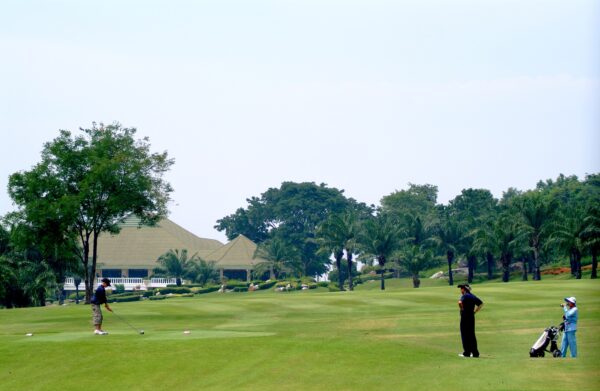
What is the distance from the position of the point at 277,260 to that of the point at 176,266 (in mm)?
17279

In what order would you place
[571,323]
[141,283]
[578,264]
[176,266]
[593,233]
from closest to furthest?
[571,323]
[593,233]
[578,264]
[141,283]
[176,266]

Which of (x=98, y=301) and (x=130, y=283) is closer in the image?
(x=98, y=301)

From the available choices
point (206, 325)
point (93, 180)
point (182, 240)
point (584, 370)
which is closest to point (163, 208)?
point (93, 180)

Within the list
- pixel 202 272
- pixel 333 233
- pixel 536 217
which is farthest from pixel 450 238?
pixel 202 272

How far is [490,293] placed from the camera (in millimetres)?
66188

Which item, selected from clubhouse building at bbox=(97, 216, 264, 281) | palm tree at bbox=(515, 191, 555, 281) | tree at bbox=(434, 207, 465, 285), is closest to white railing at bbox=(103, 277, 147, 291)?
clubhouse building at bbox=(97, 216, 264, 281)

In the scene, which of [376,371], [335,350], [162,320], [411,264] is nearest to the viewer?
[376,371]

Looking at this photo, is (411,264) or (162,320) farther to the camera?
(411,264)

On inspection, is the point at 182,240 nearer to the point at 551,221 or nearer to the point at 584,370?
the point at 551,221

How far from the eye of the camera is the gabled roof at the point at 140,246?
538 feet

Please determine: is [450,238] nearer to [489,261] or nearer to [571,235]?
[489,261]

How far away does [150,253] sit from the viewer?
165 metres

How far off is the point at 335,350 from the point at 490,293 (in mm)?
38604

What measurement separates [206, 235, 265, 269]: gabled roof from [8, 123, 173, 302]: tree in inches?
3567
